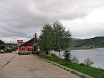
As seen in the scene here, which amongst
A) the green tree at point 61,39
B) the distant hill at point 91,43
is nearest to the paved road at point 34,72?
the green tree at point 61,39

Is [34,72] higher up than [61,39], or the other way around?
[61,39]

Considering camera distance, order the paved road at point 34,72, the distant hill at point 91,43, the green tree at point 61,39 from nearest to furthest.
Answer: the paved road at point 34,72
the green tree at point 61,39
the distant hill at point 91,43

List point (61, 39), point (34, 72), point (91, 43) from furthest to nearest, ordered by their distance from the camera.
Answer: point (91, 43) < point (61, 39) < point (34, 72)

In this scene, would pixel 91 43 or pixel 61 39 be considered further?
pixel 91 43

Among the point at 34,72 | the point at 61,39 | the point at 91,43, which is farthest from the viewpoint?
the point at 91,43

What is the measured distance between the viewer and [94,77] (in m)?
13.9

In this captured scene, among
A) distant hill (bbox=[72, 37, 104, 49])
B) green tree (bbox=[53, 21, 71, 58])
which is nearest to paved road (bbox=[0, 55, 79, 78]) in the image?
green tree (bbox=[53, 21, 71, 58])

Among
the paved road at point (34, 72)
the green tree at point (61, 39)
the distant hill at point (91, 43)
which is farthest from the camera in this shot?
the distant hill at point (91, 43)

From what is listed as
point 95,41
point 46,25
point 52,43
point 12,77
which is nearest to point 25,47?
point 46,25

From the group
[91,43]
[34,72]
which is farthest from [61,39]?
[91,43]

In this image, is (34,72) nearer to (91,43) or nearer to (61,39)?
(61,39)

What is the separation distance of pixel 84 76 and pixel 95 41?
15532 centimetres

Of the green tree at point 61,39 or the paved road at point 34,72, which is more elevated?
the green tree at point 61,39

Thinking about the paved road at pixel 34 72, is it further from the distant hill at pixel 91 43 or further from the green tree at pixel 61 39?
the distant hill at pixel 91 43
